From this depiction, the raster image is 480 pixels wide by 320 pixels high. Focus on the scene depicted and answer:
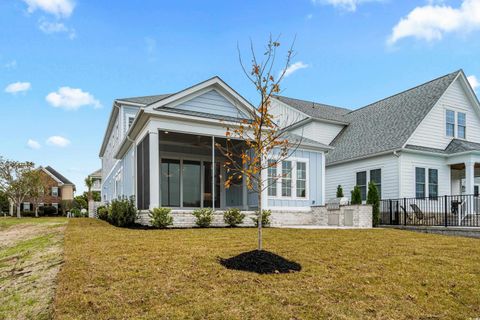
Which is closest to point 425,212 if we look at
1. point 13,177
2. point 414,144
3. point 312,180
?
point 414,144

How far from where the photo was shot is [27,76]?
16.6m

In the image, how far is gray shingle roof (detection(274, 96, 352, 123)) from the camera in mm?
22931

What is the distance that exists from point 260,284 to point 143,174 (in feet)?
28.2

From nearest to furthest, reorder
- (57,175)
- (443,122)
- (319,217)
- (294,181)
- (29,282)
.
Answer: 1. (29,282)
2. (319,217)
3. (294,181)
4. (443,122)
5. (57,175)

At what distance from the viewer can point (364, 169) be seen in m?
18.8

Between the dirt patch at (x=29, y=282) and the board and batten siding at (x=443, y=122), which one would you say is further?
the board and batten siding at (x=443, y=122)

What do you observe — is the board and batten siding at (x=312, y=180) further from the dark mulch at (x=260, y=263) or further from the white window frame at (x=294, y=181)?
the dark mulch at (x=260, y=263)

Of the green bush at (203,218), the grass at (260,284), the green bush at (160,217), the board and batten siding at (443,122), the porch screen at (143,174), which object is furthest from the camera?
the board and batten siding at (443,122)

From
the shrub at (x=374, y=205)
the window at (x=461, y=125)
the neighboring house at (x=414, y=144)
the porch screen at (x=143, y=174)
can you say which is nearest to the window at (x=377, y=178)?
the neighboring house at (x=414, y=144)

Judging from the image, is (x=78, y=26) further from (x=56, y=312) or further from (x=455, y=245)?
(x=455, y=245)

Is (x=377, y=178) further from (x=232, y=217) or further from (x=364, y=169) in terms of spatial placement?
(x=232, y=217)

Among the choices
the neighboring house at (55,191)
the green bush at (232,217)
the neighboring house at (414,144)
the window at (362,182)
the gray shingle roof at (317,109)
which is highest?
the gray shingle roof at (317,109)

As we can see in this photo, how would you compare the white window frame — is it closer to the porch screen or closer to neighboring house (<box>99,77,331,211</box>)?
neighboring house (<box>99,77,331,211</box>)

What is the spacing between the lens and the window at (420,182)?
17.3 m
